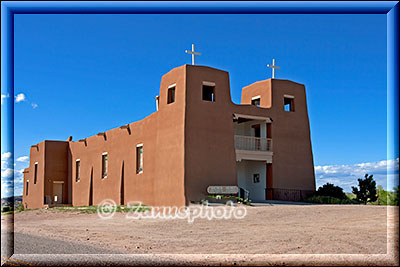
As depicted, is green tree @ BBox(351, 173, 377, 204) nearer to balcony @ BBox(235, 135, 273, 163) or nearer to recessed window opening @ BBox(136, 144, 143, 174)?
balcony @ BBox(235, 135, 273, 163)

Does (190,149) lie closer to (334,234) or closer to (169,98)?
(169,98)

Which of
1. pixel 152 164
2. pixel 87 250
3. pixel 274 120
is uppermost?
pixel 274 120

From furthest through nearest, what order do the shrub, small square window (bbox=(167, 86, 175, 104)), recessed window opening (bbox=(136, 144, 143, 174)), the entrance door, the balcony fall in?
the entrance door, recessed window opening (bbox=(136, 144, 143, 174)), the shrub, the balcony, small square window (bbox=(167, 86, 175, 104))

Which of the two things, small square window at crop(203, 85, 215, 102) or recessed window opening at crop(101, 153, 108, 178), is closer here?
small square window at crop(203, 85, 215, 102)

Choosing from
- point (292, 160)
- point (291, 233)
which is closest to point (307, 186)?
point (292, 160)

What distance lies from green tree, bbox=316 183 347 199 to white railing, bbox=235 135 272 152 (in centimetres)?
385

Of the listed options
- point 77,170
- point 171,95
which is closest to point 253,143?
point 171,95

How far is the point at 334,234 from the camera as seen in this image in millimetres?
11102

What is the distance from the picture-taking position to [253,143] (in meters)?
24.7

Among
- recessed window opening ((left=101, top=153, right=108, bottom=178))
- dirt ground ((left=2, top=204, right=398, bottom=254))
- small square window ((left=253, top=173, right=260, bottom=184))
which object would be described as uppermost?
recessed window opening ((left=101, top=153, right=108, bottom=178))

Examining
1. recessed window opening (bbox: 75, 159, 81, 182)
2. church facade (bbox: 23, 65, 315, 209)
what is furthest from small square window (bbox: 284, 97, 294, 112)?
recessed window opening (bbox: 75, 159, 81, 182)

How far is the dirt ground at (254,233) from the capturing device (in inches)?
380

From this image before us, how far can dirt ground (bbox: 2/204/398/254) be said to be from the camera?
9.66 metres

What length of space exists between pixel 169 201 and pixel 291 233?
36.6 ft
